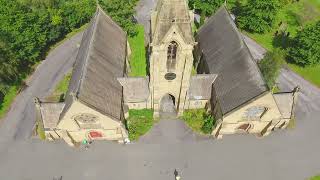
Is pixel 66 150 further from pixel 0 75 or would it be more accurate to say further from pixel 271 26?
pixel 271 26

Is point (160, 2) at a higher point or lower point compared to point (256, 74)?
higher

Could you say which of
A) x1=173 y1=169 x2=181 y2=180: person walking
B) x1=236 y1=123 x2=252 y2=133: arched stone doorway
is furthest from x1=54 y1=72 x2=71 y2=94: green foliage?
x1=236 y1=123 x2=252 y2=133: arched stone doorway

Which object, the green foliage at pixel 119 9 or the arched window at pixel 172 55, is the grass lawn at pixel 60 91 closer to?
the green foliage at pixel 119 9

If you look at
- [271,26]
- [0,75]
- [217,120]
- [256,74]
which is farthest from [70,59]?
[271,26]

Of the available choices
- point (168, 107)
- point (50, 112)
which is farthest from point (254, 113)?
point (50, 112)

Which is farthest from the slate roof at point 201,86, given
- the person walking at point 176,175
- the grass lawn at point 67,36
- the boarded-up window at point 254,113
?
the grass lawn at point 67,36

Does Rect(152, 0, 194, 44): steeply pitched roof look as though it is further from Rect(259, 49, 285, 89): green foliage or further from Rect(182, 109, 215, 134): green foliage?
Rect(259, 49, 285, 89): green foliage

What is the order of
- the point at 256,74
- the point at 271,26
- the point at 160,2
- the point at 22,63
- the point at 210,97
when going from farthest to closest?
the point at 271,26 → the point at 22,63 → the point at 210,97 → the point at 256,74 → the point at 160,2
